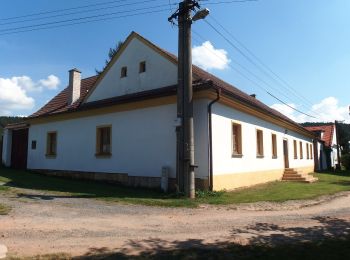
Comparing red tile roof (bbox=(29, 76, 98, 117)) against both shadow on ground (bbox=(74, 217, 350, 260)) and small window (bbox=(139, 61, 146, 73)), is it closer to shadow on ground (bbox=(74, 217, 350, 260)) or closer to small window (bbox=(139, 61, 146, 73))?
small window (bbox=(139, 61, 146, 73))

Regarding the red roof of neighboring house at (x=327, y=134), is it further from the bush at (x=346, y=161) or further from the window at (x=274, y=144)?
the window at (x=274, y=144)

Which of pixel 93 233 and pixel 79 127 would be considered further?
pixel 79 127

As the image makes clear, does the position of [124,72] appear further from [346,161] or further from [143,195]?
[346,161]

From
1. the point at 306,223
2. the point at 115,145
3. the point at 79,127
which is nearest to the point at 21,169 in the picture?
the point at 79,127

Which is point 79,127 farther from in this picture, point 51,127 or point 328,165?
point 328,165

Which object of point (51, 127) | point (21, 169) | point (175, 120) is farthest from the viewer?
point (21, 169)

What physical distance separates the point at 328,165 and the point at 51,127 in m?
33.1

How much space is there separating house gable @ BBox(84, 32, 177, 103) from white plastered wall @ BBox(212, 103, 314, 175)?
8.85 feet

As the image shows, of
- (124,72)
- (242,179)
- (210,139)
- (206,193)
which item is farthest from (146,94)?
(242,179)

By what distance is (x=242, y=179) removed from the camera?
16.0 m

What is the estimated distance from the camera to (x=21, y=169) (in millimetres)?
21469

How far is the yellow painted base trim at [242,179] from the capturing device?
13906mm

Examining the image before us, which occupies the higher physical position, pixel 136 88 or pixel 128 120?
pixel 136 88

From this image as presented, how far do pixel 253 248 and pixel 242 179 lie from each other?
10.0m
